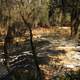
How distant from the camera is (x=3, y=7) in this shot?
9.21 meters

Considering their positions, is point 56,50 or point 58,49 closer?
point 56,50

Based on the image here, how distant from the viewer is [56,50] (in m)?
13.3

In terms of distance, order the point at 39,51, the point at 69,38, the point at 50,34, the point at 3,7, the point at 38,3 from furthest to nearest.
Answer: the point at 50,34 < the point at 69,38 < the point at 39,51 < the point at 38,3 < the point at 3,7

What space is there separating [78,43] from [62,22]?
4.56 m

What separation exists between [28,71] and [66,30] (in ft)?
28.4

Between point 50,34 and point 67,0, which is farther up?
point 67,0

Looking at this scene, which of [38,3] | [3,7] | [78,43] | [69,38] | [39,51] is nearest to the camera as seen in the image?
[3,7]

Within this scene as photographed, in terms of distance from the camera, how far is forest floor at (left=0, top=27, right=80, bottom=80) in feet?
35.3

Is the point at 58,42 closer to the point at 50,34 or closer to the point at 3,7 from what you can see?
the point at 50,34

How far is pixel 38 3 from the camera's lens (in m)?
10.6

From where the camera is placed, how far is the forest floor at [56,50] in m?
10.8

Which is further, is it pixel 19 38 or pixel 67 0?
pixel 19 38

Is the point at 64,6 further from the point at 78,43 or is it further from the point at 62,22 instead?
the point at 62,22

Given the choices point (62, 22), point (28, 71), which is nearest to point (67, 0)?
point (28, 71)
